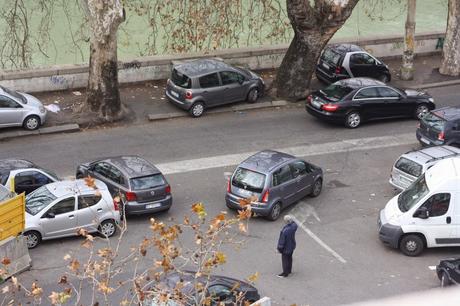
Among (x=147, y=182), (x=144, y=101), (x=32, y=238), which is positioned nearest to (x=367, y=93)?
(x=144, y=101)

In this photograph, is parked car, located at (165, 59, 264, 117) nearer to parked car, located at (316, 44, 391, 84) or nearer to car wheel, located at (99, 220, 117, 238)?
parked car, located at (316, 44, 391, 84)

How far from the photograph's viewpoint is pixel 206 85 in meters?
24.6

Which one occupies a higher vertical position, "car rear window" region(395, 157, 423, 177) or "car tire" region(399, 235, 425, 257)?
"car rear window" region(395, 157, 423, 177)

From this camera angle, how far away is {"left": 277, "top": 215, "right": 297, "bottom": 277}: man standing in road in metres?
14.7

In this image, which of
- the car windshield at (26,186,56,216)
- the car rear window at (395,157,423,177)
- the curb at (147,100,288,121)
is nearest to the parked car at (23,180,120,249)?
the car windshield at (26,186,56,216)

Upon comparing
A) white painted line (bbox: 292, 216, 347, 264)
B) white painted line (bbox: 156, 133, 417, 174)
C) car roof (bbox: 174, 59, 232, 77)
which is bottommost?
white painted line (bbox: 292, 216, 347, 264)

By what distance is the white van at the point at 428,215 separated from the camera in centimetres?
1583

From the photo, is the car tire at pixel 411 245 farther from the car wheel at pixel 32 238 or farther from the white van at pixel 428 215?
the car wheel at pixel 32 238

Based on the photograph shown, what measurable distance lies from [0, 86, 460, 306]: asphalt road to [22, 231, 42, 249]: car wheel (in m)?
0.16

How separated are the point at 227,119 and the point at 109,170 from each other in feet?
24.8

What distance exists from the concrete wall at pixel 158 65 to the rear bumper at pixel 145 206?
A: 974cm

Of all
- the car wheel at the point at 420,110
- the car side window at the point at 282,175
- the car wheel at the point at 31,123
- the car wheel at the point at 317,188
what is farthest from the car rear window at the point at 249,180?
the car wheel at the point at 420,110

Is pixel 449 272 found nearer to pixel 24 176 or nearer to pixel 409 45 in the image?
pixel 24 176

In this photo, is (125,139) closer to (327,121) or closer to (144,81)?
(144,81)
